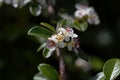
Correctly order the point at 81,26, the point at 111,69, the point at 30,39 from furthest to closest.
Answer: the point at 30,39 < the point at 81,26 < the point at 111,69

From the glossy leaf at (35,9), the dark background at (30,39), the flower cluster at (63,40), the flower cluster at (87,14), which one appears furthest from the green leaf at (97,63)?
the flower cluster at (63,40)

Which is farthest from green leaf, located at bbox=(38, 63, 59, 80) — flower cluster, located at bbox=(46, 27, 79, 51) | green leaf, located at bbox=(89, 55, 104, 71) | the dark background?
green leaf, located at bbox=(89, 55, 104, 71)

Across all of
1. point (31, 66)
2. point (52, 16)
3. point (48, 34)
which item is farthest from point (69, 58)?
point (48, 34)

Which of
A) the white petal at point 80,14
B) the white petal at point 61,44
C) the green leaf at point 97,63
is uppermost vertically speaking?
the white petal at point 80,14

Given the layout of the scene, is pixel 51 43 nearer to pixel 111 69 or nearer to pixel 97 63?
pixel 111 69

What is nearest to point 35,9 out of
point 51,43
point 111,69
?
point 51,43

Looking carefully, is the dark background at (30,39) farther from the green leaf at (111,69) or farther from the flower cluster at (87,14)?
the green leaf at (111,69)
